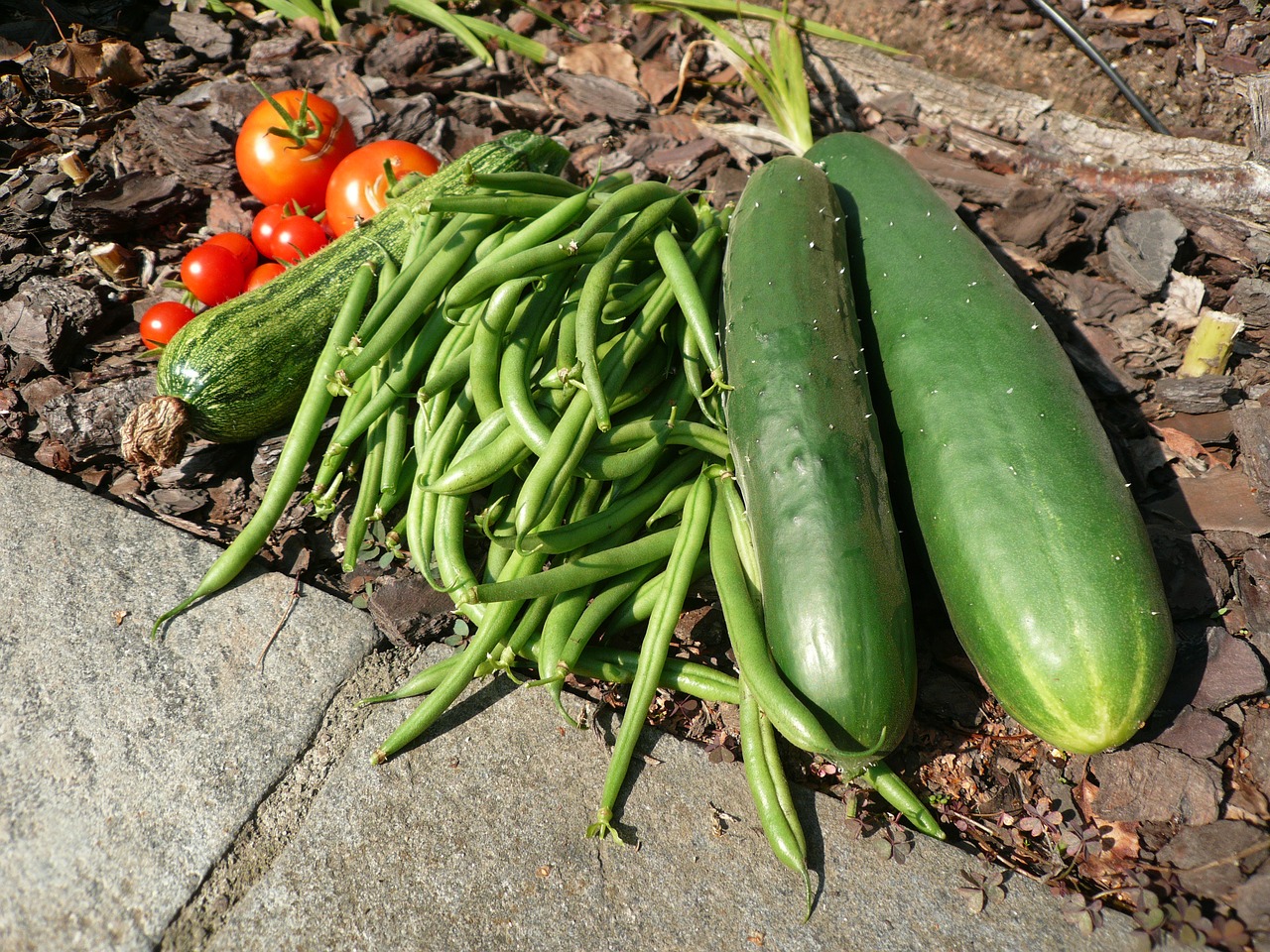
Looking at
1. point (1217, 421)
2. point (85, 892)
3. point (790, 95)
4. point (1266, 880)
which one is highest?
point (790, 95)

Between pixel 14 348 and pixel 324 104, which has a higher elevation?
pixel 324 104

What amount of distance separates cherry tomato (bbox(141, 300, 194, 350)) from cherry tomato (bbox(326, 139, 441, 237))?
0.80 m

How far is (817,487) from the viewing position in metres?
2.31

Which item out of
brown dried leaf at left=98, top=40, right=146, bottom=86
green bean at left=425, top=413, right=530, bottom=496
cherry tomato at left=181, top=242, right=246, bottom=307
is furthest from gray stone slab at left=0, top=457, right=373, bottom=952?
brown dried leaf at left=98, top=40, right=146, bottom=86

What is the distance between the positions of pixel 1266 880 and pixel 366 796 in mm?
2330

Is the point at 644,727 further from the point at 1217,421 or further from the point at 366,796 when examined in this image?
the point at 1217,421

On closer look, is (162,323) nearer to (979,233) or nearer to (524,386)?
(524,386)

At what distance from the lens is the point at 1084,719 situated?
2182 millimetres

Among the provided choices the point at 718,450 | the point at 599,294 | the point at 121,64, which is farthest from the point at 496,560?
the point at 121,64

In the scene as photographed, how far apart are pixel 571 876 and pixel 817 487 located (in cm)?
122

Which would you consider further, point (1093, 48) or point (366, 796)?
point (1093, 48)

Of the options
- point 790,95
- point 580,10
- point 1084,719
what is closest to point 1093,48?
point 790,95

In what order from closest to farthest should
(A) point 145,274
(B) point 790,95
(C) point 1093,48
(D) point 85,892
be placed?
(D) point 85,892 < (A) point 145,274 < (B) point 790,95 < (C) point 1093,48

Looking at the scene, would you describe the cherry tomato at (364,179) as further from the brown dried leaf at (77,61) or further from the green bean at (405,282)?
the brown dried leaf at (77,61)
